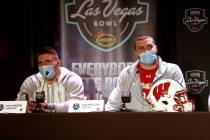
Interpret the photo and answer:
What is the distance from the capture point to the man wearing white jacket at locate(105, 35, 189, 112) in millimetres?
3676

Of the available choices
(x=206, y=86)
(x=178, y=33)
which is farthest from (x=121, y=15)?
(x=206, y=86)

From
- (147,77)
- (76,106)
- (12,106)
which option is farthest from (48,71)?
(76,106)

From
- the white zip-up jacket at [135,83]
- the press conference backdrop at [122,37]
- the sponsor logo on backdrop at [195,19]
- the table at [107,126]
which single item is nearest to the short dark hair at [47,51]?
the press conference backdrop at [122,37]

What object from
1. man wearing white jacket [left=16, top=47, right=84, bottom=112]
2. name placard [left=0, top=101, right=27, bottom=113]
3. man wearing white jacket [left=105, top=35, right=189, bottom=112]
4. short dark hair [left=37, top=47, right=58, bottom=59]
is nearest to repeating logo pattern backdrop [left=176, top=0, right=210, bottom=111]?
Result: man wearing white jacket [left=105, top=35, right=189, bottom=112]

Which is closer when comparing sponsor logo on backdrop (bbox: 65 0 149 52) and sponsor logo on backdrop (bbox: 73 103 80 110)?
sponsor logo on backdrop (bbox: 73 103 80 110)

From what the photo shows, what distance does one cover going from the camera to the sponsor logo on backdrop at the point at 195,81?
13.1 ft

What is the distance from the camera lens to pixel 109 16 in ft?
13.3

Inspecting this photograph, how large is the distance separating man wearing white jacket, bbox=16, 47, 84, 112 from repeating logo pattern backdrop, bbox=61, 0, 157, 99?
14 cm

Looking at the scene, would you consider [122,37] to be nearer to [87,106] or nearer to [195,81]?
[195,81]

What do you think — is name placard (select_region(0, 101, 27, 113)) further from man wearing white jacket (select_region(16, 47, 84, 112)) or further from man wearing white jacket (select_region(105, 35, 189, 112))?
man wearing white jacket (select_region(105, 35, 189, 112))

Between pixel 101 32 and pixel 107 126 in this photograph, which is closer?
pixel 107 126

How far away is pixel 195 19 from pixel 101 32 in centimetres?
95

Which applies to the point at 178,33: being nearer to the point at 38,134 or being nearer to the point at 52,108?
the point at 52,108

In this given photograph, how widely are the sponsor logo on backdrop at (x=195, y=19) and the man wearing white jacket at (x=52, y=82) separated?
1.21 m
